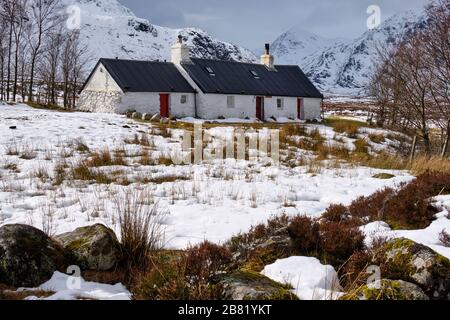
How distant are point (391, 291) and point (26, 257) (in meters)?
3.68

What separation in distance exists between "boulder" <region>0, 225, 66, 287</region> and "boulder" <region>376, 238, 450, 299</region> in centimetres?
357

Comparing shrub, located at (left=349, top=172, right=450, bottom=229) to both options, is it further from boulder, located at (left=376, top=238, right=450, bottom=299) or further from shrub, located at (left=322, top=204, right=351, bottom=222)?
boulder, located at (left=376, top=238, right=450, bottom=299)

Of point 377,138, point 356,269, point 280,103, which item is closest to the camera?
point 356,269

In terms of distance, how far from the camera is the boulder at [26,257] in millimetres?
4590

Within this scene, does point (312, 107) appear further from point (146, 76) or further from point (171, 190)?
point (171, 190)

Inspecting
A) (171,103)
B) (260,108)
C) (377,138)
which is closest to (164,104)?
(171,103)

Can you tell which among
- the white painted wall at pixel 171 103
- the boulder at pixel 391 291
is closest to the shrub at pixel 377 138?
the white painted wall at pixel 171 103

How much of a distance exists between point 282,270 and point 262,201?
4537 mm

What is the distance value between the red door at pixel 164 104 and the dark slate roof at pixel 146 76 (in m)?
0.64

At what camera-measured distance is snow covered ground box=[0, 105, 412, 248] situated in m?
7.27

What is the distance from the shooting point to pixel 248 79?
40.2 m

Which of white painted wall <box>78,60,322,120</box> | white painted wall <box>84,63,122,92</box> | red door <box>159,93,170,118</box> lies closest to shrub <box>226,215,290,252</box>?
white painted wall <box>78,60,322,120</box>
